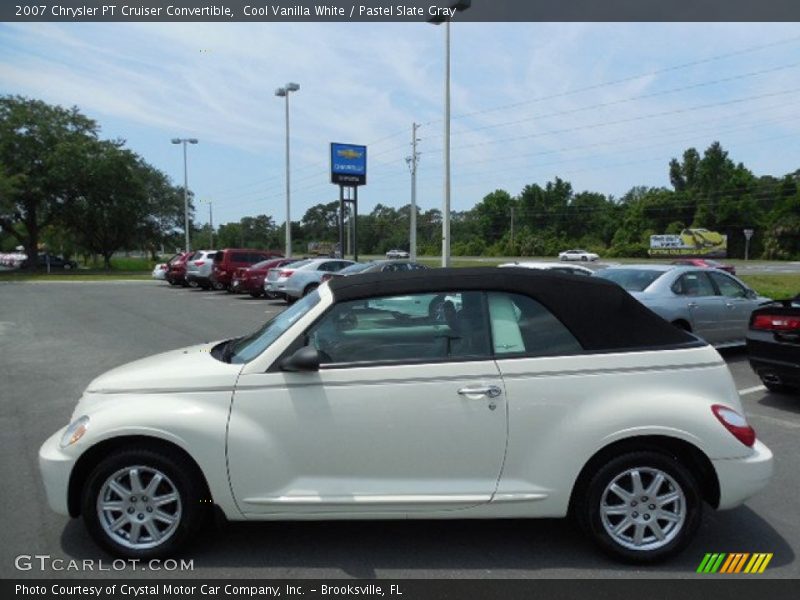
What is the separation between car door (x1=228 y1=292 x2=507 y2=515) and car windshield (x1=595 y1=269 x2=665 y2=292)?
686cm

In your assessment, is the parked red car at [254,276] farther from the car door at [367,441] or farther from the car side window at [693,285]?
the car door at [367,441]

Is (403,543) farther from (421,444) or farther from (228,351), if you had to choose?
(228,351)

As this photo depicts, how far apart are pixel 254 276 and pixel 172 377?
20938 mm

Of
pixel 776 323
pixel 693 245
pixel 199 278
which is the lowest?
pixel 199 278

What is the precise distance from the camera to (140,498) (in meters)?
3.60

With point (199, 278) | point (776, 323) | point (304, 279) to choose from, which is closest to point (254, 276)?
point (304, 279)

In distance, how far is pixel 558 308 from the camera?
3.84 metres

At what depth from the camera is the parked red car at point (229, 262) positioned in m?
26.8

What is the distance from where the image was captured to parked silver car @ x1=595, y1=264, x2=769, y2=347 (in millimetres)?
9617

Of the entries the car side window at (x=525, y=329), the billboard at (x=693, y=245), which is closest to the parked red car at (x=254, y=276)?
the car side window at (x=525, y=329)

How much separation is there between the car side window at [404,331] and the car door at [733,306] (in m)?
7.86

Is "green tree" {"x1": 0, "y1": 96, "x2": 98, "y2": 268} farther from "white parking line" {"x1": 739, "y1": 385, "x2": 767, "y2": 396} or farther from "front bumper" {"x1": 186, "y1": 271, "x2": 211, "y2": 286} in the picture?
"white parking line" {"x1": 739, "y1": 385, "x2": 767, "y2": 396}

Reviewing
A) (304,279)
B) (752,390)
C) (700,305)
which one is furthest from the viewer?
(304,279)

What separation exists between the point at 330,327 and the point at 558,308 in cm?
137
